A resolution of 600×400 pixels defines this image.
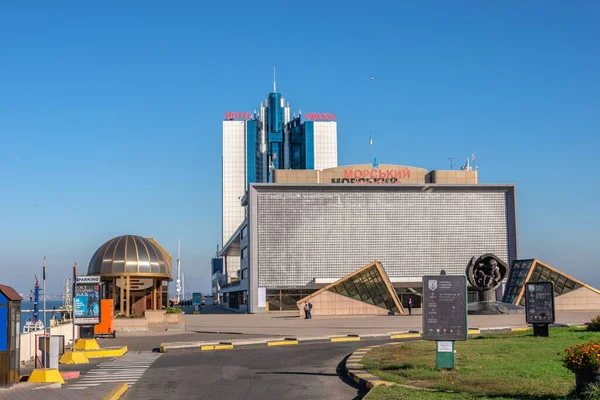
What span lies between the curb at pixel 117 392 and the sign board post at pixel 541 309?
56.0ft

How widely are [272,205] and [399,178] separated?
18.0 metres

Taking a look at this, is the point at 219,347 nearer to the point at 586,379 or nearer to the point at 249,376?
the point at 249,376

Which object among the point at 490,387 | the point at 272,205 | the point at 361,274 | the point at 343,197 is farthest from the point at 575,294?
the point at 490,387

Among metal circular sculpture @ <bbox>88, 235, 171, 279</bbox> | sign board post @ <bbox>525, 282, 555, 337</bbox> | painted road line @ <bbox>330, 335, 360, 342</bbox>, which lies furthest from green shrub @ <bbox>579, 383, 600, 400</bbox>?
metal circular sculpture @ <bbox>88, 235, 171, 279</bbox>

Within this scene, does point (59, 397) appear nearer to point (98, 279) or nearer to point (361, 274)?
point (98, 279)

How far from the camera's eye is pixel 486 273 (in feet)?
187

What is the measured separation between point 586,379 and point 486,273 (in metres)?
45.5

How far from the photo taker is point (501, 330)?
3500 centimetres

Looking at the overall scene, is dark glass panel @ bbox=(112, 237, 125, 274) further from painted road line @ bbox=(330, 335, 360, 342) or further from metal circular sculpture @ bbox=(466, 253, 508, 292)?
metal circular sculpture @ bbox=(466, 253, 508, 292)

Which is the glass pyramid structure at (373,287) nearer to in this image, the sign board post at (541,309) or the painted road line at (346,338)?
the painted road line at (346,338)

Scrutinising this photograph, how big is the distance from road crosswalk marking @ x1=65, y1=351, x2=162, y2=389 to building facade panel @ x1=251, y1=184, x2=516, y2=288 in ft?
191

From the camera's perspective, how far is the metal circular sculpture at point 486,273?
56.5 m

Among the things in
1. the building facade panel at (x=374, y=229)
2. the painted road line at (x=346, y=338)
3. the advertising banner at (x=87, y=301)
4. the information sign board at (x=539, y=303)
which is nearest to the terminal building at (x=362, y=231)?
the building facade panel at (x=374, y=229)

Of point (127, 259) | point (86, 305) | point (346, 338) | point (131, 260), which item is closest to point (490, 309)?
point (346, 338)
